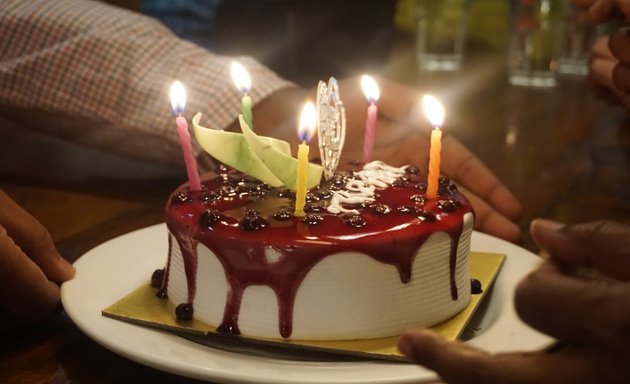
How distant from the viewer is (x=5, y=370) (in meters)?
0.98

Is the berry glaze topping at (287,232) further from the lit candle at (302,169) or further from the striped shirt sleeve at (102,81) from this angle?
the striped shirt sleeve at (102,81)

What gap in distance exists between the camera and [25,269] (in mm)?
1032

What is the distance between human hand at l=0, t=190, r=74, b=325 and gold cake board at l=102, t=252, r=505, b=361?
0.28 ft

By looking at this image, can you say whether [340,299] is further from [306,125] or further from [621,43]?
[621,43]

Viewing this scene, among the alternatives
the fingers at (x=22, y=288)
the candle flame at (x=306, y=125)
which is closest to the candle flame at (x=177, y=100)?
the candle flame at (x=306, y=125)

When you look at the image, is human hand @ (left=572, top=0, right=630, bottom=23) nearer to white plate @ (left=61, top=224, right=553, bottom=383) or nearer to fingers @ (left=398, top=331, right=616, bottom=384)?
white plate @ (left=61, top=224, right=553, bottom=383)

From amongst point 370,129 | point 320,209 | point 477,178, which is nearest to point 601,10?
point 477,178

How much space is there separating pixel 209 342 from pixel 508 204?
0.71m

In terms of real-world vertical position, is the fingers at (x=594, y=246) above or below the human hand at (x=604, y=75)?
above

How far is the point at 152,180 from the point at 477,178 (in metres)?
0.71

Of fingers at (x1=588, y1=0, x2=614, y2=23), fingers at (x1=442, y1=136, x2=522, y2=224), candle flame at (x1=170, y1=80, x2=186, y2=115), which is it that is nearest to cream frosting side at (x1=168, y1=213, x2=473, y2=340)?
candle flame at (x1=170, y1=80, x2=186, y2=115)

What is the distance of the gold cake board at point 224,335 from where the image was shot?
3.30ft

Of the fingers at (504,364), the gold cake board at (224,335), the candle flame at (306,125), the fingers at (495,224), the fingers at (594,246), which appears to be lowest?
the fingers at (495,224)

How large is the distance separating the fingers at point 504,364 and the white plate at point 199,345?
0.09 m
